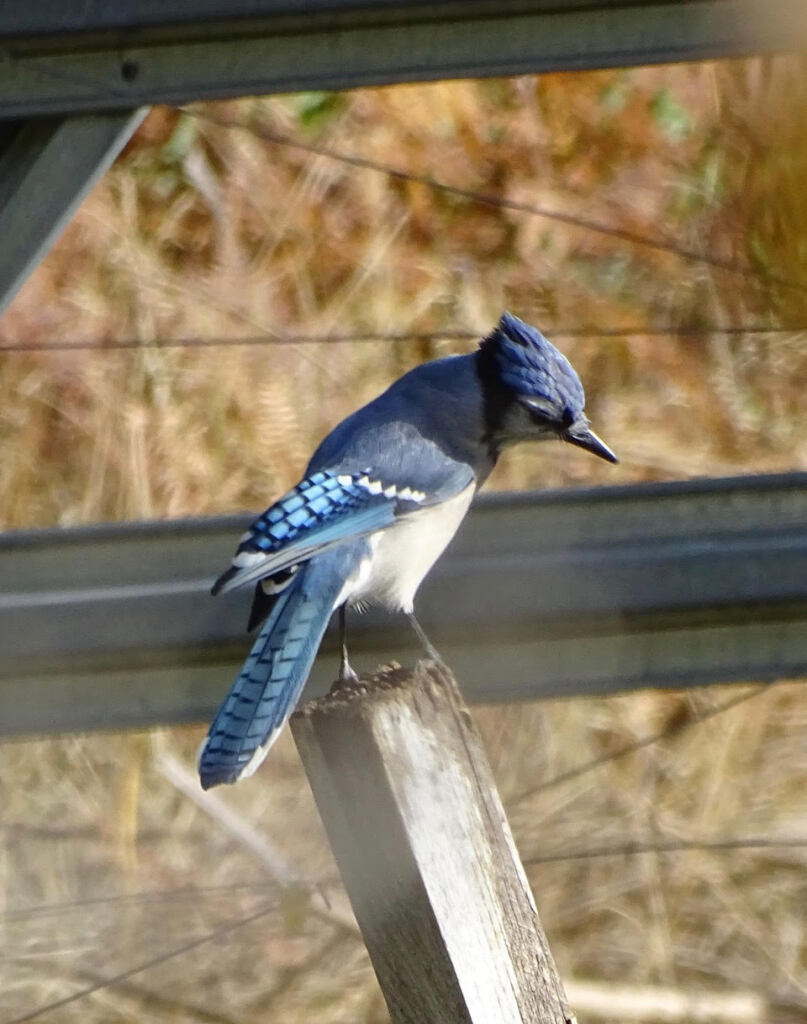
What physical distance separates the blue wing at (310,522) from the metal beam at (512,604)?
0.50 feet

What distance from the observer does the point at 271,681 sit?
1.72m

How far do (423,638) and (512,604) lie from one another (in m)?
0.13

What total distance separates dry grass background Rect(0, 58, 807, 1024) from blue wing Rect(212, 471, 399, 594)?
1.01 m

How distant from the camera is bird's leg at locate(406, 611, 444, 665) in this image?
2.12m

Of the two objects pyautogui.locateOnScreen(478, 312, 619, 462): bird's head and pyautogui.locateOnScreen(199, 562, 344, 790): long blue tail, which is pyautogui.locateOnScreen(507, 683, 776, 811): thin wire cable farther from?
pyautogui.locateOnScreen(199, 562, 344, 790): long blue tail

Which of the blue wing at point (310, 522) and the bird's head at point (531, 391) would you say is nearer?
the blue wing at point (310, 522)

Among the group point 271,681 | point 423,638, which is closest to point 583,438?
point 423,638

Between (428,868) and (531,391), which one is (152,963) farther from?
(428,868)

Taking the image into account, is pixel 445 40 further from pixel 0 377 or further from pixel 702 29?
pixel 0 377

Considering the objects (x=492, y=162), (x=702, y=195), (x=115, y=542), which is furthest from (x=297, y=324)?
(x=115, y=542)

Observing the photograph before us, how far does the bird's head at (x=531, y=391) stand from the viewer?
2281 mm

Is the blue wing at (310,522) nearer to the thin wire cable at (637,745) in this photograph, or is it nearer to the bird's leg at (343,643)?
the bird's leg at (343,643)

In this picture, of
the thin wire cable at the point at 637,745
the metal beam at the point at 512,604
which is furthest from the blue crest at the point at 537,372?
the thin wire cable at the point at 637,745

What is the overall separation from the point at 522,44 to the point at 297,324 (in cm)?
256
